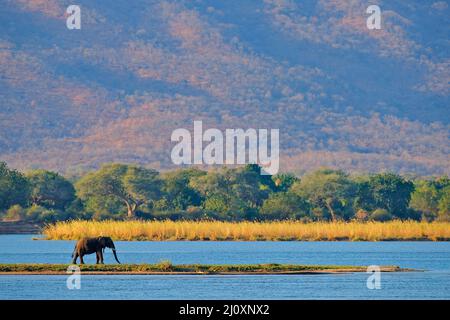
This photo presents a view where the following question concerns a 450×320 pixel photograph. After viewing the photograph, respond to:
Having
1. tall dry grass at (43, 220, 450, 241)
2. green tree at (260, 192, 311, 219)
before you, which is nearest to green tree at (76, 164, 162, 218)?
green tree at (260, 192, 311, 219)

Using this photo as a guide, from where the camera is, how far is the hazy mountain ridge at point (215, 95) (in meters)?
157

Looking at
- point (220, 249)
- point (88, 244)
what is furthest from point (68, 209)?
point (88, 244)

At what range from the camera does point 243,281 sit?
121ft

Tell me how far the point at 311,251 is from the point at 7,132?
10875 centimetres

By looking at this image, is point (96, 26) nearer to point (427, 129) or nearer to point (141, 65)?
point (141, 65)

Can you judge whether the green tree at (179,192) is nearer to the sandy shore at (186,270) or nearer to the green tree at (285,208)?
the green tree at (285,208)

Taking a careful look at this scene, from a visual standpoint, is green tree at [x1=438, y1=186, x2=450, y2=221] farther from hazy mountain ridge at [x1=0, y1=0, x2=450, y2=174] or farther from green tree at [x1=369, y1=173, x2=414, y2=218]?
hazy mountain ridge at [x1=0, y1=0, x2=450, y2=174]

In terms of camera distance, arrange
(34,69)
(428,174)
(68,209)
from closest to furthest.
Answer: (68,209)
(428,174)
(34,69)

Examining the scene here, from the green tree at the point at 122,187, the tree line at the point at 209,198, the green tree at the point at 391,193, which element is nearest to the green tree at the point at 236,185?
the tree line at the point at 209,198

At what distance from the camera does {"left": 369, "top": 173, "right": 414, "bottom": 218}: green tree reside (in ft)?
287

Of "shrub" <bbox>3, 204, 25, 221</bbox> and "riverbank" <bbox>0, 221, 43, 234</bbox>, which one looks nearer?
"riverbank" <bbox>0, 221, 43, 234</bbox>

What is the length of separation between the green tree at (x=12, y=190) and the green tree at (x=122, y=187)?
4.51 meters

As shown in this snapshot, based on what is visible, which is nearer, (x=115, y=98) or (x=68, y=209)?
(x=68, y=209)

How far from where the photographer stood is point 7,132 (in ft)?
520
